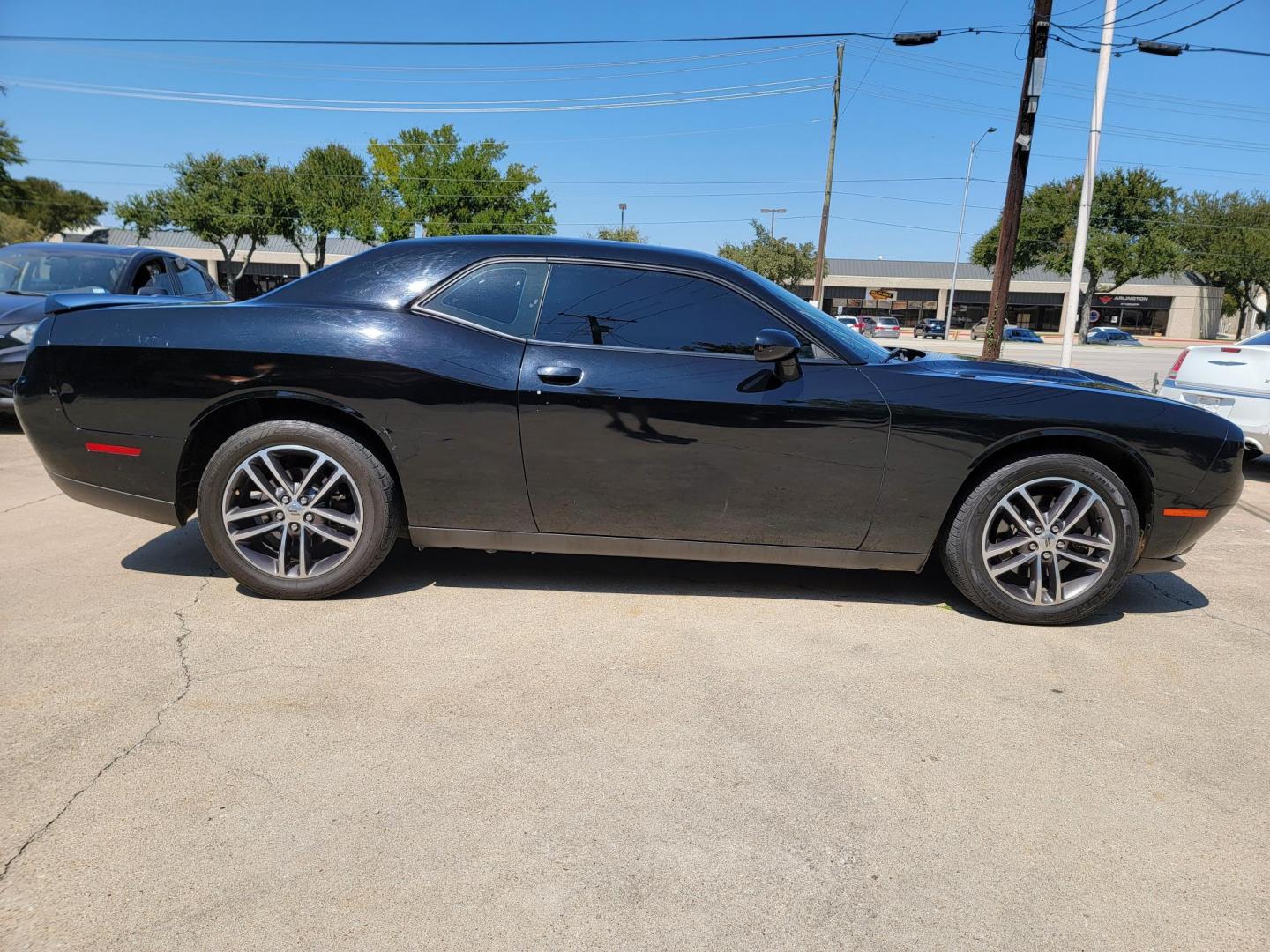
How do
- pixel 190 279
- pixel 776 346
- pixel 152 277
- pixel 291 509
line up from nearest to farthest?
pixel 776 346
pixel 291 509
pixel 152 277
pixel 190 279

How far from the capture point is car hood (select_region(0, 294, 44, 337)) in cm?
721

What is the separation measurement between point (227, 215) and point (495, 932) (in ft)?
164

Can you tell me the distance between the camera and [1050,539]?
3.60 m

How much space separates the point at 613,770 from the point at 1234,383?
23.9 ft

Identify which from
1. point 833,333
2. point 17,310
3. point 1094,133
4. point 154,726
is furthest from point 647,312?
point 1094,133

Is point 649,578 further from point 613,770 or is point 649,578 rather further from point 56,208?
point 56,208

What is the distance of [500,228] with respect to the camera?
45312 mm

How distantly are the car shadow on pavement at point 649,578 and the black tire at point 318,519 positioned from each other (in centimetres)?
16

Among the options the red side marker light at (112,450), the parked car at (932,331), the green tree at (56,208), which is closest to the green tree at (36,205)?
the green tree at (56,208)

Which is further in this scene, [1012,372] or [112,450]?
[1012,372]

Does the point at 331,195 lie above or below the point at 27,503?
above

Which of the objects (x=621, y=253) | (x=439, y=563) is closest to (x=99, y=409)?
(x=439, y=563)

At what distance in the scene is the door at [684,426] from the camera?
344cm

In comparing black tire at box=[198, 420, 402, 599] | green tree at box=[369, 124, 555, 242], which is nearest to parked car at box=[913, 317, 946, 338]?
green tree at box=[369, 124, 555, 242]
